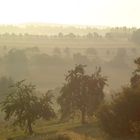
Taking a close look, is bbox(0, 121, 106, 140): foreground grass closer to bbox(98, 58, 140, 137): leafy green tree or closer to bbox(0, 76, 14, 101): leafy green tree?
bbox(98, 58, 140, 137): leafy green tree

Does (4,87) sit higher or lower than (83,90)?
lower

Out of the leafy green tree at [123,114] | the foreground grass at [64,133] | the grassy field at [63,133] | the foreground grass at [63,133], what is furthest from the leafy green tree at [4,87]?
the leafy green tree at [123,114]

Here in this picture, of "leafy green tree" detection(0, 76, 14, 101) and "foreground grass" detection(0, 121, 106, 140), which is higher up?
"leafy green tree" detection(0, 76, 14, 101)

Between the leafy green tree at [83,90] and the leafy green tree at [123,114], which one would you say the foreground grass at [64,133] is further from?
the leafy green tree at [83,90]

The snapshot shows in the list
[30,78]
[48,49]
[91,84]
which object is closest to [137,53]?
[48,49]

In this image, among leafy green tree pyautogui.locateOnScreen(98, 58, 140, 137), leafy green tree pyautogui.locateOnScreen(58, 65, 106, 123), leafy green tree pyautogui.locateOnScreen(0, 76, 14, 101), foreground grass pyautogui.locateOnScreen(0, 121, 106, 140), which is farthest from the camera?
leafy green tree pyautogui.locateOnScreen(0, 76, 14, 101)

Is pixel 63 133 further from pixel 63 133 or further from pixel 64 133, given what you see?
pixel 64 133

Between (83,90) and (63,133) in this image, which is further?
(83,90)

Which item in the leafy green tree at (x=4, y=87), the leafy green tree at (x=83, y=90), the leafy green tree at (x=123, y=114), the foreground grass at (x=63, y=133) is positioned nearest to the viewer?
the foreground grass at (x=63, y=133)

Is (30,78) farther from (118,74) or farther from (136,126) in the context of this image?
(136,126)

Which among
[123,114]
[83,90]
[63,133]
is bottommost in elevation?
[63,133]

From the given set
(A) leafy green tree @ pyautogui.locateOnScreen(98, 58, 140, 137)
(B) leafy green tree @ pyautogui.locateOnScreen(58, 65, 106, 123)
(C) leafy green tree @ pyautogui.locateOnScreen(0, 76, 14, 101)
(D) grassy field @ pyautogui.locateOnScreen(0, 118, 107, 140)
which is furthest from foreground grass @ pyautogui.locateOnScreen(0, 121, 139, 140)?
(C) leafy green tree @ pyautogui.locateOnScreen(0, 76, 14, 101)

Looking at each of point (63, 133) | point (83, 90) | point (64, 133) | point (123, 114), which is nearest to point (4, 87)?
point (83, 90)

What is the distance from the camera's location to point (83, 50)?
190500mm
